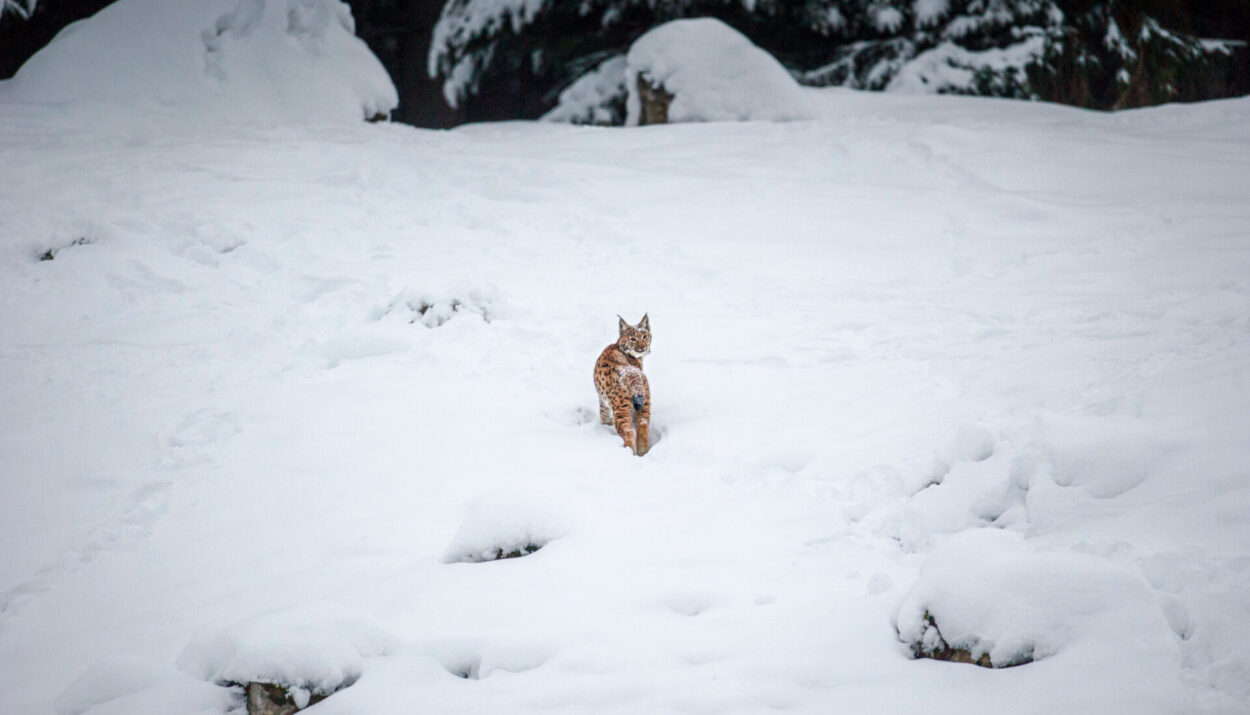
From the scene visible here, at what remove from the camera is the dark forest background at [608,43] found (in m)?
17.8

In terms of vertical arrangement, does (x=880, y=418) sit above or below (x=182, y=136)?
below

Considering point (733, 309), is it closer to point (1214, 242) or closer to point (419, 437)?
point (419, 437)

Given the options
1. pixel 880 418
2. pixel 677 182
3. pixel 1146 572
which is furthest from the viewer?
pixel 677 182

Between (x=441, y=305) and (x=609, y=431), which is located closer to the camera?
(x=609, y=431)

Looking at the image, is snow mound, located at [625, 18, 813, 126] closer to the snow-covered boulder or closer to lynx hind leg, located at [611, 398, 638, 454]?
lynx hind leg, located at [611, 398, 638, 454]

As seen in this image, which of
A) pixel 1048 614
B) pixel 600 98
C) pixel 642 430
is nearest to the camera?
pixel 1048 614

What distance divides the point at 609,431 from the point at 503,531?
2.00 m

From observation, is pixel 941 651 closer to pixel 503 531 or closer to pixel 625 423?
pixel 503 531

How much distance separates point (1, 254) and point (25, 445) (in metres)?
3.45

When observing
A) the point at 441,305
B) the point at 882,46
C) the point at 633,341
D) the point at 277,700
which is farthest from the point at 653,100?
the point at 277,700

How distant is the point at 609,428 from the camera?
6051 mm

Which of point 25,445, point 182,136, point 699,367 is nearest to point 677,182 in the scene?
point 699,367

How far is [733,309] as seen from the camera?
814cm

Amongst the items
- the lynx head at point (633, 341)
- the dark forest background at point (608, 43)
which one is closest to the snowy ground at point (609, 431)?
the lynx head at point (633, 341)
